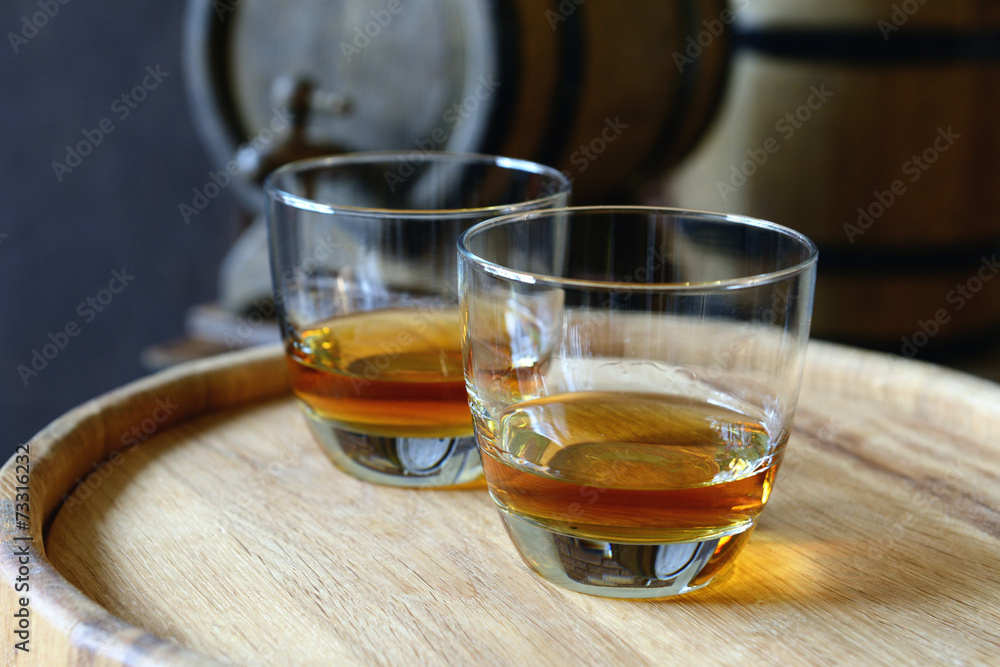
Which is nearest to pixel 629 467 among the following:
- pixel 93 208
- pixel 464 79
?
pixel 464 79

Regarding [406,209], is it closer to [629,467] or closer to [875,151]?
[629,467]

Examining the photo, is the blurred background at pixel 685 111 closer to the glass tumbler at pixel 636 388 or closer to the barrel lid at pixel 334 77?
the barrel lid at pixel 334 77

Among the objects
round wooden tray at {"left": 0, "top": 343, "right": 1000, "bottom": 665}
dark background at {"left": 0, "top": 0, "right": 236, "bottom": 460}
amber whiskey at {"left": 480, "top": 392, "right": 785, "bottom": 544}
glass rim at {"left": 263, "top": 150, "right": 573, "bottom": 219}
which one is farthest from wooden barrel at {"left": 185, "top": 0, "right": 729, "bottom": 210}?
amber whiskey at {"left": 480, "top": 392, "right": 785, "bottom": 544}

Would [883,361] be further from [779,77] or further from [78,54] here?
[78,54]

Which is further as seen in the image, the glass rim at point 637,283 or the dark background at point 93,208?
the dark background at point 93,208

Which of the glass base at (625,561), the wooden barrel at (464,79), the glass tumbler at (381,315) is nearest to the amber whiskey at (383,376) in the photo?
the glass tumbler at (381,315)
